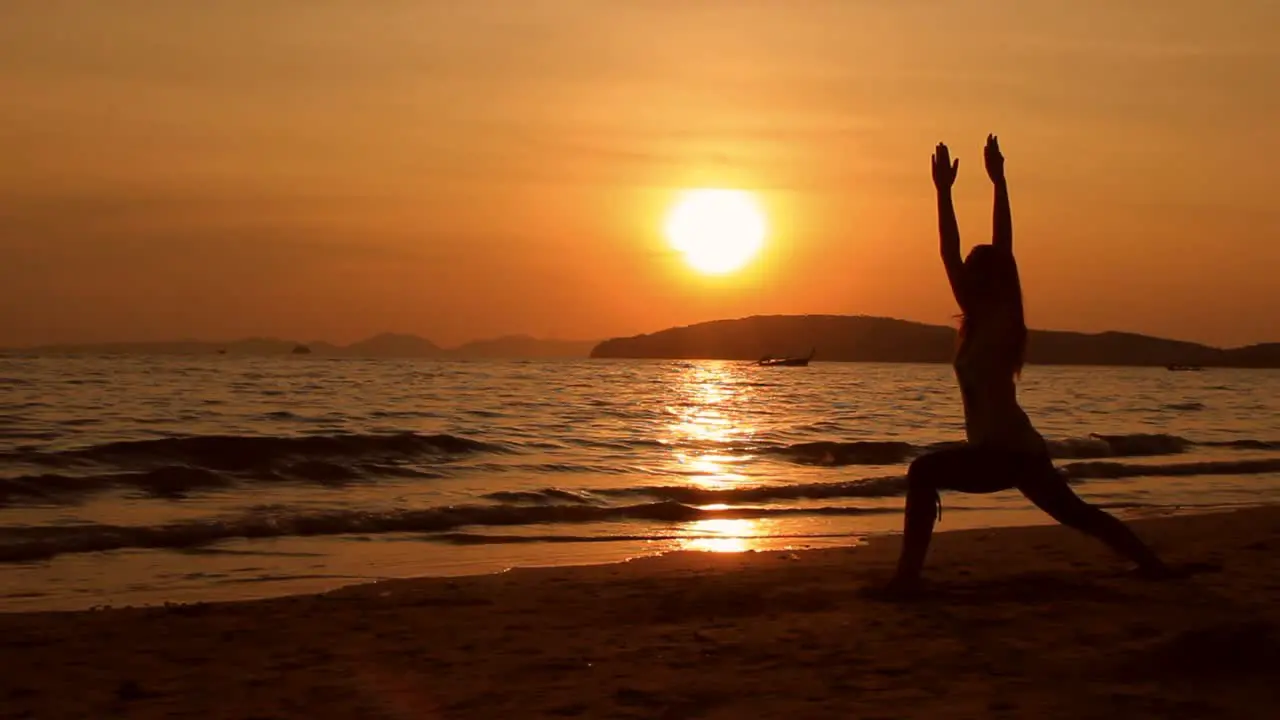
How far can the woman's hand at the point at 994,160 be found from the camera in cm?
641

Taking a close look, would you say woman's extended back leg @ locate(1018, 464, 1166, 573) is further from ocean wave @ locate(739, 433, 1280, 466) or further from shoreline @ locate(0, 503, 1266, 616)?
ocean wave @ locate(739, 433, 1280, 466)

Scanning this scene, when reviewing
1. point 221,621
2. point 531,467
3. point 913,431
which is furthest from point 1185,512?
point 913,431

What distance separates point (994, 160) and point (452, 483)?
1259cm

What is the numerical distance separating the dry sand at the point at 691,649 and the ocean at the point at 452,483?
6.29 ft

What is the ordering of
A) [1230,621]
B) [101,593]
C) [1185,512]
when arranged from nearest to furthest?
[1230,621]
[101,593]
[1185,512]

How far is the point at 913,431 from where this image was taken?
29625 millimetres

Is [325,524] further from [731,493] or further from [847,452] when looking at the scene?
[847,452]

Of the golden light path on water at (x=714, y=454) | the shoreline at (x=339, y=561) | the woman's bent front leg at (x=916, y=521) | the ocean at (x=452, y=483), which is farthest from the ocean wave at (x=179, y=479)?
the woman's bent front leg at (x=916, y=521)

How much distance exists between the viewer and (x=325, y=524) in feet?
41.9

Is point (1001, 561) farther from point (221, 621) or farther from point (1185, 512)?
point (1185, 512)

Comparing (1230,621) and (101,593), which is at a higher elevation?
(1230,621)

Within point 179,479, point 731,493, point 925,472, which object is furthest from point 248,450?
point 925,472

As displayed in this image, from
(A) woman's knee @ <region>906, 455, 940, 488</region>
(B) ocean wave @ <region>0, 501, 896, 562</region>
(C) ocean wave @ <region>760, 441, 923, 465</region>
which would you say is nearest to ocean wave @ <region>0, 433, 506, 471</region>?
(C) ocean wave @ <region>760, 441, 923, 465</region>

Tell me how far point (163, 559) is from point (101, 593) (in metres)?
1.77
